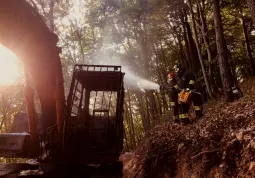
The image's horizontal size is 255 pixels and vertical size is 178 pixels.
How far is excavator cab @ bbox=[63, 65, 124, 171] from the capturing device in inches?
205

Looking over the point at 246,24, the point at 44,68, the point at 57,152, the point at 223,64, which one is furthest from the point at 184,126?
the point at 246,24

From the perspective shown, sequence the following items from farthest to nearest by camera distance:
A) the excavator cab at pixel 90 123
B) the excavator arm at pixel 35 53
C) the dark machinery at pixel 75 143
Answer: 1. the excavator cab at pixel 90 123
2. the dark machinery at pixel 75 143
3. the excavator arm at pixel 35 53

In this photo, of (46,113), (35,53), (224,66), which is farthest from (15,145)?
(224,66)

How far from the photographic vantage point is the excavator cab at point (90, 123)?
522 cm

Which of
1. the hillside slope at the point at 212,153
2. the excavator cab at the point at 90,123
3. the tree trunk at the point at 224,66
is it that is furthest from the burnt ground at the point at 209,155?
the tree trunk at the point at 224,66

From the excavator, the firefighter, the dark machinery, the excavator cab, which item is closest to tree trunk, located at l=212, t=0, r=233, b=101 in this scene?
the firefighter

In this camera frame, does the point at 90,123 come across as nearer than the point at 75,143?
No

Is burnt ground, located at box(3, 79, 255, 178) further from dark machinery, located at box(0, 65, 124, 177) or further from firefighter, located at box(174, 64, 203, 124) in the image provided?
firefighter, located at box(174, 64, 203, 124)

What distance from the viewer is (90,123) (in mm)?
7082

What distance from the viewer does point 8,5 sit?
4.16 m

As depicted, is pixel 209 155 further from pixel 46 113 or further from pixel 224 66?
pixel 224 66

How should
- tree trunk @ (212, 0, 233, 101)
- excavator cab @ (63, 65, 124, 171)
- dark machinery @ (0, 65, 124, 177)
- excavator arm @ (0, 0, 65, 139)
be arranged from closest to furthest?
1. excavator arm @ (0, 0, 65, 139)
2. dark machinery @ (0, 65, 124, 177)
3. excavator cab @ (63, 65, 124, 171)
4. tree trunk @ (212, 0, 233, 101)

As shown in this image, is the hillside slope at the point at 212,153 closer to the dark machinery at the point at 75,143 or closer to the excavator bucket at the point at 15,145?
the dark machinery at the point at 75,143

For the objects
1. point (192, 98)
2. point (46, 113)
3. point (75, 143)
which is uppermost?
point (192, 98)
